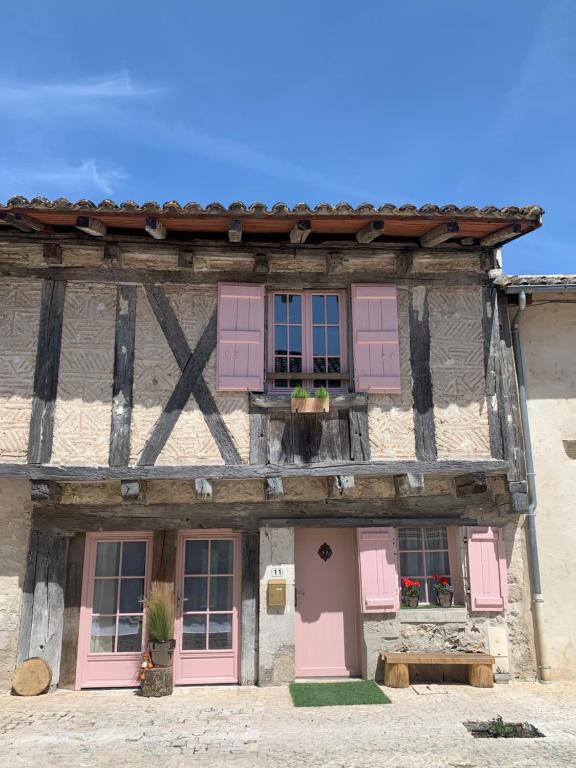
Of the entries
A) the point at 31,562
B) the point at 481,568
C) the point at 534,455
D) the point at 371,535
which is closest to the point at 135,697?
the point at 31,562

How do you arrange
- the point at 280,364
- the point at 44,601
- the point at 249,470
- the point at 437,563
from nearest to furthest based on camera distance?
the point at 249,470 → the point at 44,601 → the point at 280,364 → the point at 437,563

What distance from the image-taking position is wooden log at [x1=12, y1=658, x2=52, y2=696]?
655 centimetres

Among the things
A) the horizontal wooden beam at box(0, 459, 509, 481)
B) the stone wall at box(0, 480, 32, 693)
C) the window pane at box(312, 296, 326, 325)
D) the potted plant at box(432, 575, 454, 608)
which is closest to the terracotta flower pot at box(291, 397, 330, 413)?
the horizontal wooden beam at box(0, 459, 509, 481)

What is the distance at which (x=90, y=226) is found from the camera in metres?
6.67

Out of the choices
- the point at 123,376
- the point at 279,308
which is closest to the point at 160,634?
the point at 123,376

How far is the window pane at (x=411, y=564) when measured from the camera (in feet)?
24.4

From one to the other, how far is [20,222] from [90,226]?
80cm

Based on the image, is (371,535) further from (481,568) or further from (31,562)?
(31,562)

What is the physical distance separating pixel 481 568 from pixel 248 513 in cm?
299

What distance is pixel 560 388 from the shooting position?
775 cm

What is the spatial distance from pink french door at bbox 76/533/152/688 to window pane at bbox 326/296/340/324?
142 inches

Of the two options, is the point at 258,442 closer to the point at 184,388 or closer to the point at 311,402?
the point at 311,402

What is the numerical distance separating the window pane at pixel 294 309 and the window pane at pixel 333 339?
0.41m

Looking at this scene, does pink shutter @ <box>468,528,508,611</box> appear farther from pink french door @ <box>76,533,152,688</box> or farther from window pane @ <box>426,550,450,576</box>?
pink french door @ <box>76,533,152,688</box>
